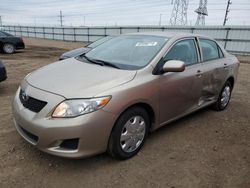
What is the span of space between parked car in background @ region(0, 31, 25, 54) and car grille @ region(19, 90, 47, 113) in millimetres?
12523

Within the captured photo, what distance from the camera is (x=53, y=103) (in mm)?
2703

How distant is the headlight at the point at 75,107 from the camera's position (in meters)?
2.66

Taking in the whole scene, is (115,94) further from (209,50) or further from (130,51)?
(209,50)

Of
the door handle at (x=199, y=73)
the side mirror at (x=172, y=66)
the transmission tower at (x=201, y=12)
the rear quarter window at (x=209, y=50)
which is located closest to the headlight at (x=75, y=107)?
the side mirror at (x=172, y=66)

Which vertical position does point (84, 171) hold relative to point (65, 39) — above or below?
above

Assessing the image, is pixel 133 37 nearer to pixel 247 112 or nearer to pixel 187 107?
pixel 187 107

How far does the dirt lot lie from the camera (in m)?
2.82

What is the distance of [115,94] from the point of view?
2834 millimetres

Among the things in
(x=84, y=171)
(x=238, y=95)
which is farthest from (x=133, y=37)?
(x=238, y=95)

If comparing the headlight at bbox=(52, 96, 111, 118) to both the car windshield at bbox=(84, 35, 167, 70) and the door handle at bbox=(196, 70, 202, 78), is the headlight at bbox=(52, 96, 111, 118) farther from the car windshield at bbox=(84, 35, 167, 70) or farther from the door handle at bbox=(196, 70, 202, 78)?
the door handle at bbox=(196, 70, 202, 78)

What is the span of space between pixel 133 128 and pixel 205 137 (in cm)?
142

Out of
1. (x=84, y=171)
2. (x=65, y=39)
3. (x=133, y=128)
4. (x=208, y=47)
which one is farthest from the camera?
(x=65, y=39)

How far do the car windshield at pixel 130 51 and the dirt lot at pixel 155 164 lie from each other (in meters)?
1.19

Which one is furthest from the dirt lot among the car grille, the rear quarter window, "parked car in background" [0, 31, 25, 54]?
"parked car in background" [0, 31, 25, 54]
